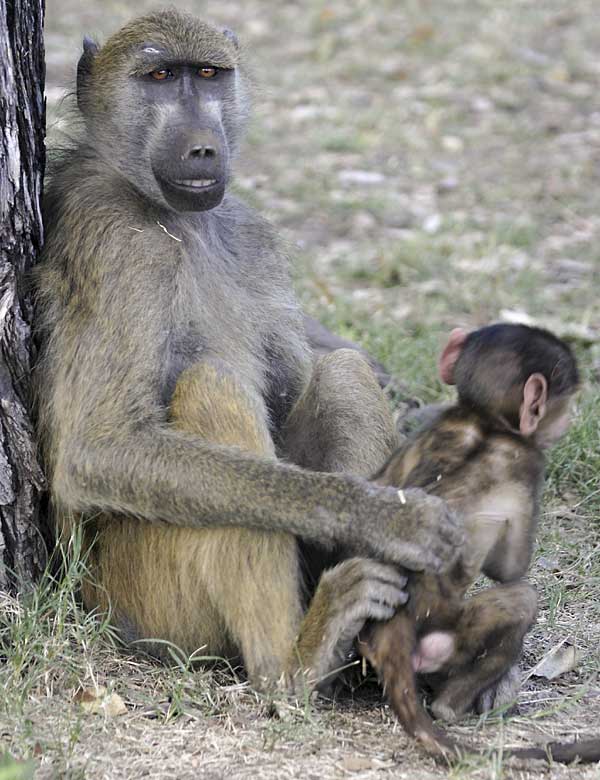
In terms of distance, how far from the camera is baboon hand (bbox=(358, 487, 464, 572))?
3114mm

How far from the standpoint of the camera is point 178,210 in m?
3.44

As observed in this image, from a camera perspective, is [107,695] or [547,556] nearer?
[107,695]

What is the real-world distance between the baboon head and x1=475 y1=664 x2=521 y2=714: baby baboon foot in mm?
1485

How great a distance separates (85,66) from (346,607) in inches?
67.3

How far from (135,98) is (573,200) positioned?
4.49 m

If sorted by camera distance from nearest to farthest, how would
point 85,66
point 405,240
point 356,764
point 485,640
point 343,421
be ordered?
point 356,764 → point 485,640 → point 85,66 → point 343,421 → point 405,240

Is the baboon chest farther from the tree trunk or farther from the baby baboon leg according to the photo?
the tree trunk

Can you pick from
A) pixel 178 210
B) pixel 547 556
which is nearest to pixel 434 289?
pixel 547 556

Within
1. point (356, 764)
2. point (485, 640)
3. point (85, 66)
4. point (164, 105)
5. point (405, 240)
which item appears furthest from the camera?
point (405, 240)

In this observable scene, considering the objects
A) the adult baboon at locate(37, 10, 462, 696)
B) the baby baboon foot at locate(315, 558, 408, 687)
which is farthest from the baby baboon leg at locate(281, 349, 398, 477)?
the baby baboon foot at locate(315, 558, 408, 687)

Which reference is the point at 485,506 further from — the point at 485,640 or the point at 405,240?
the point at 405,240

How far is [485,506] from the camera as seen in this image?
316 cm

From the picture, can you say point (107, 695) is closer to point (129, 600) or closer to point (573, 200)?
point (129, 600)

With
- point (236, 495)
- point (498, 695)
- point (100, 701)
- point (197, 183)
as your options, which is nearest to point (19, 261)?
point (197, 183)
